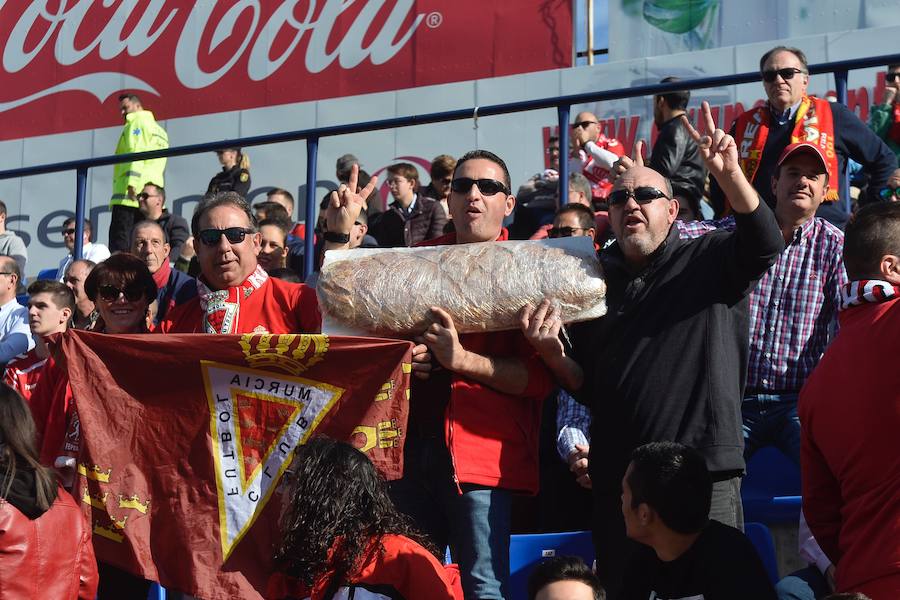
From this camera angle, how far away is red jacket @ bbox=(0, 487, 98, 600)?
4.15 meters

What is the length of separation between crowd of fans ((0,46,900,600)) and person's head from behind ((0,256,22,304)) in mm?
2072

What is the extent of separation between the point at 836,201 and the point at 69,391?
3.69m

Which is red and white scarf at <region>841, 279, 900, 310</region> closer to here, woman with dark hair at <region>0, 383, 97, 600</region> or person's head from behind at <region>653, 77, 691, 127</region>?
woman with dark hair at <region>0, 383, 97, 600</region>

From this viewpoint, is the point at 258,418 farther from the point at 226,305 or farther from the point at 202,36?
the point at 202,36

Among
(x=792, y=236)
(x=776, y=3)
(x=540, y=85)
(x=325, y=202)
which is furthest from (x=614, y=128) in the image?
(x=792, y=236)

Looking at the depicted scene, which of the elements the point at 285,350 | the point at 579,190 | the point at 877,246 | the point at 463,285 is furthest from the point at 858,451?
the point at 579,190

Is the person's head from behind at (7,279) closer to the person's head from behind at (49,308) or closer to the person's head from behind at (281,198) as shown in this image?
the person's head from behind at (49,308)

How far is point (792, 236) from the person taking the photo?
199 inches

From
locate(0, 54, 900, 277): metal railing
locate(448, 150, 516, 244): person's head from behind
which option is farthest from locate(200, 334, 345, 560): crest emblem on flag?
locate(0, 54, 900, 277): metal railing

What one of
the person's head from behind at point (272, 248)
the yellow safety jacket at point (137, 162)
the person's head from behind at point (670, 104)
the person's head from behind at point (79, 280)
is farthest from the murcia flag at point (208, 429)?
the yellow safety jacket at point (137, 162)

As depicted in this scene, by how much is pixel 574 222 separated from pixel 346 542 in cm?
307

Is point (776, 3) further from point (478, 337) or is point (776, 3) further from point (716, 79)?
point (478, 337)

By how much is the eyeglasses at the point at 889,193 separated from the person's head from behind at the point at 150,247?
3.96 m

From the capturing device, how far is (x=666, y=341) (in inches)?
159
